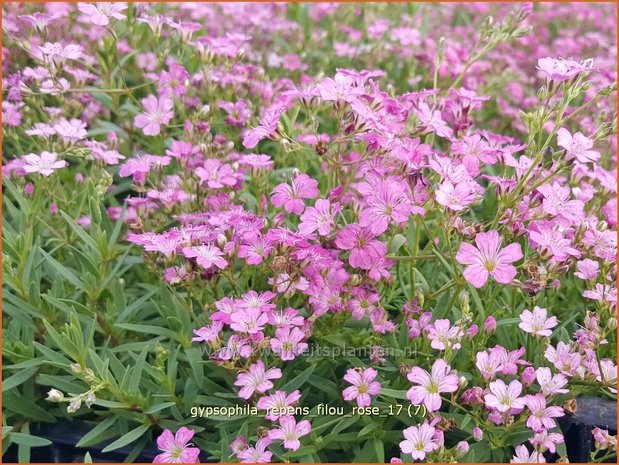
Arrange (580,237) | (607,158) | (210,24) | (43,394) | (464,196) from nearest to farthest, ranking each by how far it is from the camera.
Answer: (464,196) → (580,237) → (43,394) → (607,158) → (210,24)

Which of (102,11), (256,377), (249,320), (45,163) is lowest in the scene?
(256,377)

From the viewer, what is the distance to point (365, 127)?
1575 millimetres

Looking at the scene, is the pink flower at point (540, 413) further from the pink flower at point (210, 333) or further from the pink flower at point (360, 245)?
the pink flower at point (210, 333)

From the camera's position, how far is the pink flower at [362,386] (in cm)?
155

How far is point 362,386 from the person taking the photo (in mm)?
1578

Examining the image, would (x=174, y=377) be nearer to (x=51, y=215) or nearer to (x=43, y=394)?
(x=43, y=394)

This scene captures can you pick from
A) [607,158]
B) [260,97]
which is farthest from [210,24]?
[607,158]

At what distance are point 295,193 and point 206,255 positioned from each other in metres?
0.26

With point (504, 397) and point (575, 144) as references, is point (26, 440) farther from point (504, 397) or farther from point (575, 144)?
point (575, 144)

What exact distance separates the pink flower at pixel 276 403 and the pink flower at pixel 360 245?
12.9 inches

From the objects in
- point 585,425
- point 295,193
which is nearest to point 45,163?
point 295,193

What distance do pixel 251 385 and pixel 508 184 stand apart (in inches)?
29.3

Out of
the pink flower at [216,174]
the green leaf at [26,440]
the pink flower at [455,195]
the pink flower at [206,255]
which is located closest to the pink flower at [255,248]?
the pink flower at [206,255]

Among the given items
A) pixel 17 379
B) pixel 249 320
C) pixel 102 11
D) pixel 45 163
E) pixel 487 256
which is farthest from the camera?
pixel 102 11
